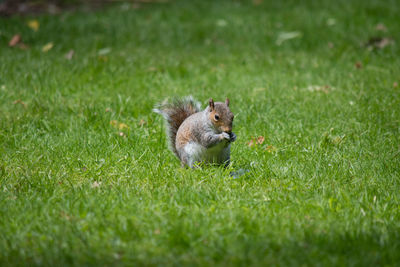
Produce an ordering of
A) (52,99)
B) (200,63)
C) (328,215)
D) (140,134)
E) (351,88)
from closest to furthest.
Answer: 1. (328,215)
2. (140,134)
3. (52,99)
4. (351,88)
5. (200,63)

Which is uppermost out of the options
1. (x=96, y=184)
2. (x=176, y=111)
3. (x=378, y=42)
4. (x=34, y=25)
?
(x=34, y=25)

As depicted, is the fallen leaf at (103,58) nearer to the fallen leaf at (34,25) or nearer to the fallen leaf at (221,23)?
the fallen leaf at (34,25)

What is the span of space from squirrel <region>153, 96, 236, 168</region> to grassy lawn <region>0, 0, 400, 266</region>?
0.11 m

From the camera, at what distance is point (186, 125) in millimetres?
3348

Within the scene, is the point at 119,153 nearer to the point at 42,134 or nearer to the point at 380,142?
the point at 42,134

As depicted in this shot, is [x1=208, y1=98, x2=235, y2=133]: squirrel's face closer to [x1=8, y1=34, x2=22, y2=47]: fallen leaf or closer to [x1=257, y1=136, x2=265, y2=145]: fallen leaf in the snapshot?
[x1=257, y1=136, x2=265, y2=145]: fallen leaf

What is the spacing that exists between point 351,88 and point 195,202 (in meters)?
2.89

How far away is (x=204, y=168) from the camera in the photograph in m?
3.21

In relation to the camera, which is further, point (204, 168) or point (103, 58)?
point (103, 58)

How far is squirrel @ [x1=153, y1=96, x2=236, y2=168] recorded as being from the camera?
3084 millimetres

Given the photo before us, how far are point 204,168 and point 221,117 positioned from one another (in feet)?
1.17

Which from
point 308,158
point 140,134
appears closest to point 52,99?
point 140,134

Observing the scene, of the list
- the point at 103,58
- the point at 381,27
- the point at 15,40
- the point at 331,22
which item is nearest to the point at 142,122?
the point at 103,58

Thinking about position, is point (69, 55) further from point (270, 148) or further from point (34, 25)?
point (270, 148)
